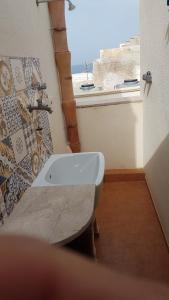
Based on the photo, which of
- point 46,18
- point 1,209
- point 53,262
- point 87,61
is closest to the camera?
point 53,262

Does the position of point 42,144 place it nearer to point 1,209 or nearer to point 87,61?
point 1,209

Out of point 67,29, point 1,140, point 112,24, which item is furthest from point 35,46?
point 112,24

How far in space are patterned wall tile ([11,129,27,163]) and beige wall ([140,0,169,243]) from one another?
816mm

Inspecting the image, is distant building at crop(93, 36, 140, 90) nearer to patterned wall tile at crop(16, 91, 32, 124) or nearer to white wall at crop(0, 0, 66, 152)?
white wall at crop(0, 0, 66, 152)

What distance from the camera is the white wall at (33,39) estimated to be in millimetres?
1219

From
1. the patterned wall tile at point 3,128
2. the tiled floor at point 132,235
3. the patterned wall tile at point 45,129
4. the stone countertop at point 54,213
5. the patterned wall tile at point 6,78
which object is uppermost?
the patterned wall tile at point 6,78

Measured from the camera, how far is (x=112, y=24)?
296 cm

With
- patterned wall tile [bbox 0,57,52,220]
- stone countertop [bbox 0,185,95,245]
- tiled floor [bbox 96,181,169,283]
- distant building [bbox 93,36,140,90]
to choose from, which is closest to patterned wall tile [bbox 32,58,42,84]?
patterned wall tile [bbox 0,57,52,220]

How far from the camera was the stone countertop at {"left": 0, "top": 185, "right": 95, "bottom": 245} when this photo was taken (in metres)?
0.85

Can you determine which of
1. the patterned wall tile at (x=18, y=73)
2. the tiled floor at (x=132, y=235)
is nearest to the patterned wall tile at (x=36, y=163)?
the patterned wall tile at (x=18, y=73)

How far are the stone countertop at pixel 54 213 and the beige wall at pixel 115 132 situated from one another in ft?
4.86

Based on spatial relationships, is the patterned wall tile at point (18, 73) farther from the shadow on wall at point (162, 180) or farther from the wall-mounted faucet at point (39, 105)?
the shadow on wall at point (162, 180)

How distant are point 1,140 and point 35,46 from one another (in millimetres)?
917

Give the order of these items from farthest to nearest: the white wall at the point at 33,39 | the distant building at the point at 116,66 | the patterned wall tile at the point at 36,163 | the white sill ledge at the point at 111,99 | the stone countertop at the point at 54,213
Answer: the distant building at the point at 116,66, the white sill ledge at the point at 111,99, the patterned wall tile at the point at 36,163, the white wall at the point at 33,39, the stone countertop at the point at 54,213
